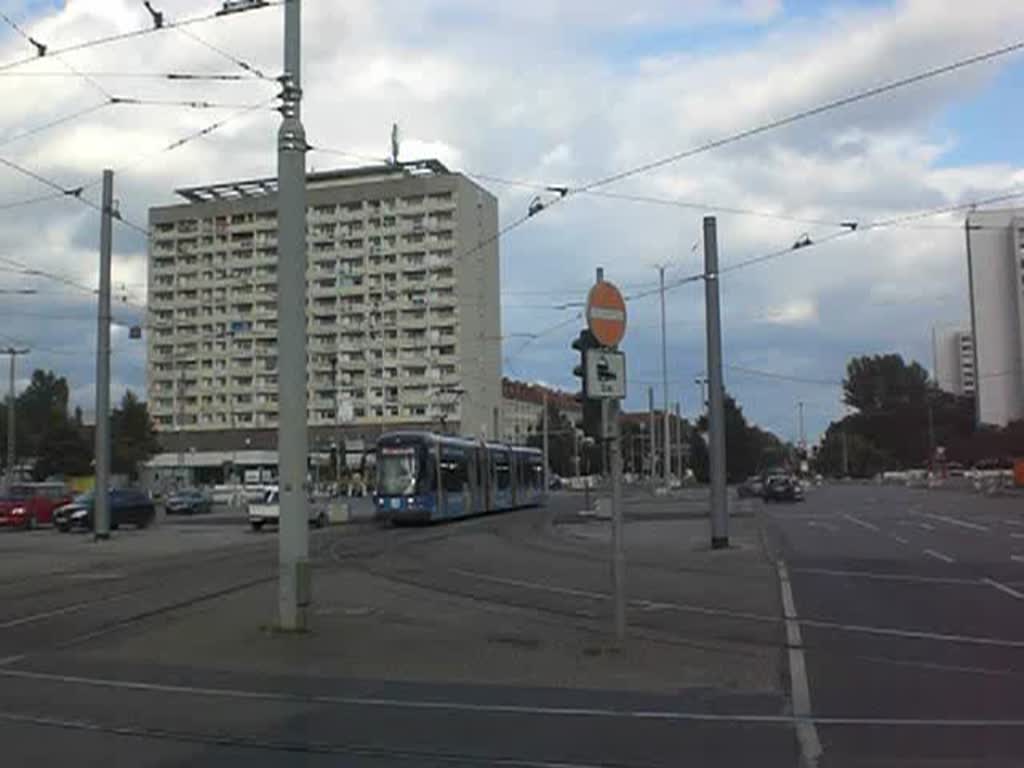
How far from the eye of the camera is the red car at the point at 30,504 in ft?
163

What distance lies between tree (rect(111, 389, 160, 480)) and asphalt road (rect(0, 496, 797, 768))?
88.8 metres

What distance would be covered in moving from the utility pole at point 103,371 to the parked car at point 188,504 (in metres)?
32.4

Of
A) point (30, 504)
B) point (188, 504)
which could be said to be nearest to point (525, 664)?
point (30, 504)

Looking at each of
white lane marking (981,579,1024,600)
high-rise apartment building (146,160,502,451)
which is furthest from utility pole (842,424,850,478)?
white lane marking (981,579,1024,600)

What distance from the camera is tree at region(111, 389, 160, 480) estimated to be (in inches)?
4299

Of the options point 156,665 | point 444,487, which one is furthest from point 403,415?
point 156,665

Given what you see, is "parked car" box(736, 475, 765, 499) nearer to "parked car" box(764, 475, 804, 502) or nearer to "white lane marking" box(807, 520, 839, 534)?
"parked car" box(764, 475, 804, 502)

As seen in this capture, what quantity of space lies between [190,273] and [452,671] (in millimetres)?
118784

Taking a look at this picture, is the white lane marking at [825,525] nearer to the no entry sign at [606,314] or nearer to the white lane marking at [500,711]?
the no entry sign at [606,314]

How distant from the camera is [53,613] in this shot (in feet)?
58.5

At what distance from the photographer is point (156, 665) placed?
1265 centimetres

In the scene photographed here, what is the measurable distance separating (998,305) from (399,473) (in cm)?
3514

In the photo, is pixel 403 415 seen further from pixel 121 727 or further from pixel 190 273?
pixel 121 727

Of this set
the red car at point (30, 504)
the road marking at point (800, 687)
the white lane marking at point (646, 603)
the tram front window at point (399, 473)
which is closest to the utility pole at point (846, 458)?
the red car at point (30, 504)
